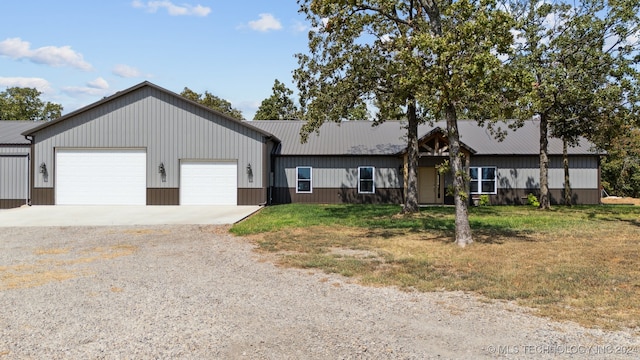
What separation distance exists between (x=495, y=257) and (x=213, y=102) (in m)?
46.6

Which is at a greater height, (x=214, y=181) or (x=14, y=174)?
(x=14, y=174)

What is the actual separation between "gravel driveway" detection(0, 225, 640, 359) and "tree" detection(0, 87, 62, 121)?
47.5 m

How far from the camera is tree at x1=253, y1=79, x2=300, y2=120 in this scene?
172ft

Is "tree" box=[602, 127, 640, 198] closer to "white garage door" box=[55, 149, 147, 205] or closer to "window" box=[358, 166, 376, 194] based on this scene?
"window" box=[358, 166, 376, 194]

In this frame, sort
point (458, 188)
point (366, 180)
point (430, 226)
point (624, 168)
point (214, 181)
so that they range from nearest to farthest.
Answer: point (458, 188) → point (430, 226) → point (214, 181) → point (366, 180) → point (624, 168)

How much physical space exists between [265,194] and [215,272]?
47.0 ft

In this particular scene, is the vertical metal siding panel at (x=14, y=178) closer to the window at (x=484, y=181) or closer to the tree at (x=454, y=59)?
the tree at (x=454, y=59)

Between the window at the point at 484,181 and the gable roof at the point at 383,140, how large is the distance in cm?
104

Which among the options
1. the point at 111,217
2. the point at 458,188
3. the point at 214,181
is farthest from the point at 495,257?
the point at 214,181

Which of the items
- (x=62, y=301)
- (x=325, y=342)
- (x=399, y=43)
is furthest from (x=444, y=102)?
(x=62, y=301)

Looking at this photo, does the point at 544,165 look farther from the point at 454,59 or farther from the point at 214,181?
the point at 214,181

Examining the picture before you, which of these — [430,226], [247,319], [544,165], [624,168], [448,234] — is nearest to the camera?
[247,319]

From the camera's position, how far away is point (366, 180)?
23953mm

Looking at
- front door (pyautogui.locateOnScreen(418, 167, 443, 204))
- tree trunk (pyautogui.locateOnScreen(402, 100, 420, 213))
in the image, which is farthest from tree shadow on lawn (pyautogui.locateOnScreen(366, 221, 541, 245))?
front door (pyautogui.locateOnScreen(418, 167, 443, 204))
